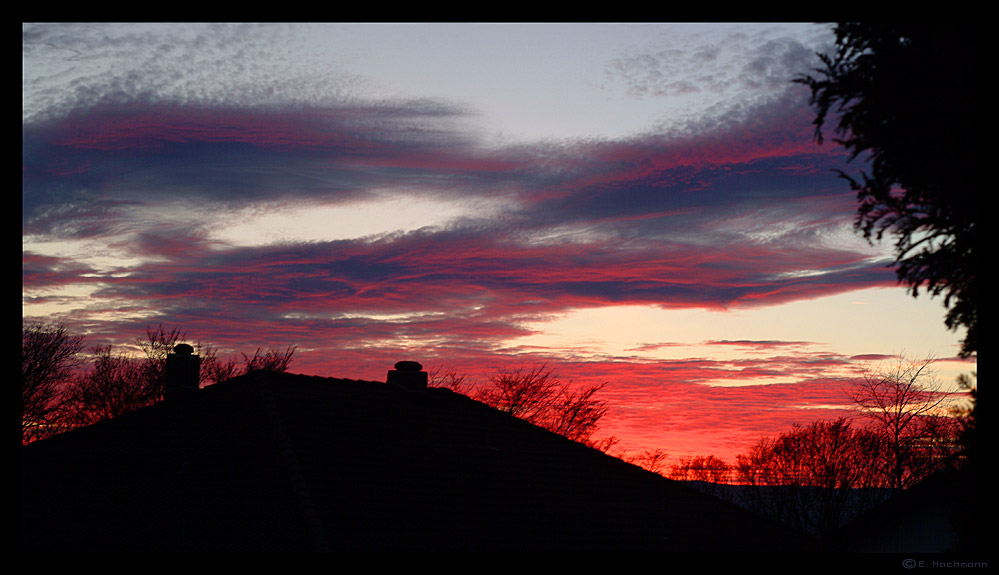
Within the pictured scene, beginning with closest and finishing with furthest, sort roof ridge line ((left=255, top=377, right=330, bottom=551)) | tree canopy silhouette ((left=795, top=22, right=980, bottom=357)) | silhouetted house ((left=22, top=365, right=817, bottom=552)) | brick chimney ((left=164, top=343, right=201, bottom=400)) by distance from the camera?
tree canopy silhouette ((left=795, top=22, right=980, bottom=357)) < roof ridge line ((left=255, top=377, right=330, bottom=551)) < silhouetted house ((left=22, top=365, right=817, bottom=552)) < brick chimney ((left=164, top=343, right=201, bottom=400))

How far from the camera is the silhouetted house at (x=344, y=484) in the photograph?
53.6 feet

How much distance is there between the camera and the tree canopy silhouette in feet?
35.8

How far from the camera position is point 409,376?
24.3 meters

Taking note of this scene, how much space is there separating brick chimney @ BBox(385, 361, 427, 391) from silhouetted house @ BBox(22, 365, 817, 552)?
167 millimetres

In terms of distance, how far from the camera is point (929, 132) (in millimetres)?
11297

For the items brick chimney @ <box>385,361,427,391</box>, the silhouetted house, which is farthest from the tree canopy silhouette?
brick chimney @ <box>385,361,427,391</box>

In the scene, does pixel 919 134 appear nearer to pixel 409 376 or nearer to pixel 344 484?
pixel 344 484

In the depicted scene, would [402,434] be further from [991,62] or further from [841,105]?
[991,62]

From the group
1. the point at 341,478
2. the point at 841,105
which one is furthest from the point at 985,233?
the point at 341,478

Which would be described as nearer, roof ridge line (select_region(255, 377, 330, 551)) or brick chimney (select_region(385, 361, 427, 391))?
roof ridge line (select_region(255, 377, 330, 551))

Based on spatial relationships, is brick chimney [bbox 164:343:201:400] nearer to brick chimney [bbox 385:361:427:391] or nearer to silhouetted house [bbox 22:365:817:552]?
silhouetted house [bbox 22:365:817:552]

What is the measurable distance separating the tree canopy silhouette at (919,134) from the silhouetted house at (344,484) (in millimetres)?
9817

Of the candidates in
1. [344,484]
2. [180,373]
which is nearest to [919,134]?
[344,484]

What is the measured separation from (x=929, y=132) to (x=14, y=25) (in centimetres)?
1118
